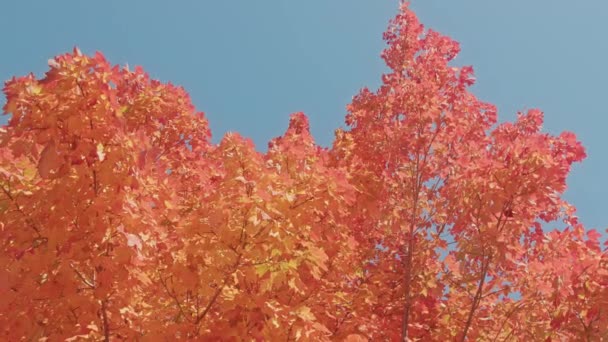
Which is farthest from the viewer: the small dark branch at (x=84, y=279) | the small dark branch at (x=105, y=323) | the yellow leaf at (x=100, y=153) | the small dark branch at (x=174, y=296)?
the small dark branch at (x=174, y=296)

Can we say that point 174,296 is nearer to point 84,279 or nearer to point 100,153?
point 84,279

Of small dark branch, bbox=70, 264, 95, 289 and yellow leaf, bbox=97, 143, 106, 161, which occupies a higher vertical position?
yellow leaf, bbox=97, 143, 106, 161

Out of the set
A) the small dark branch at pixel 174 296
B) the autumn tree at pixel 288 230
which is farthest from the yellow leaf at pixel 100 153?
the small dark branch at pixel 174 296

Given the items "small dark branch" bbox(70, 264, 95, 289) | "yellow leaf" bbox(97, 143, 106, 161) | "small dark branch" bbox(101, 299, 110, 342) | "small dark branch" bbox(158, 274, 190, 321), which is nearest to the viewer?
"yellow leaf" bbox(97, 143, 106, 161)

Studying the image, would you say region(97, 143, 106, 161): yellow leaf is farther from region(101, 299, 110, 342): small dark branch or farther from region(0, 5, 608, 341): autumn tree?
region(101, 299, 110, 342): small dark branch

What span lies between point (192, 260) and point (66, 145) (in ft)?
5.19

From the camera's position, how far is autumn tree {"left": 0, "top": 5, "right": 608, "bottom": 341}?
15.7 ft

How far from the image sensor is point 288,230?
197 inches

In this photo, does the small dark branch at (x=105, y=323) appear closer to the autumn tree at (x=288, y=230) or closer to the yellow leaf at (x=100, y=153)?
the autumn tree at (x=288, y=230)

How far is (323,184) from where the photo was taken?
226 inches

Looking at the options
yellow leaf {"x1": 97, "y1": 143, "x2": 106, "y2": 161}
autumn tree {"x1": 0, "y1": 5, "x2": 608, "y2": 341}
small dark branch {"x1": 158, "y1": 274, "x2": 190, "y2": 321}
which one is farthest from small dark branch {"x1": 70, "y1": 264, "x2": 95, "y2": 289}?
yellow leaf {"x1": 97, "y1": 143, "x2": 106, "y2": 161}

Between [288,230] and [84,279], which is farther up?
[288,230]

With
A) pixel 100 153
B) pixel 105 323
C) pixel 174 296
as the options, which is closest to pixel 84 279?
pixel 105 323

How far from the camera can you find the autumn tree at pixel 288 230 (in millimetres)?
4785
